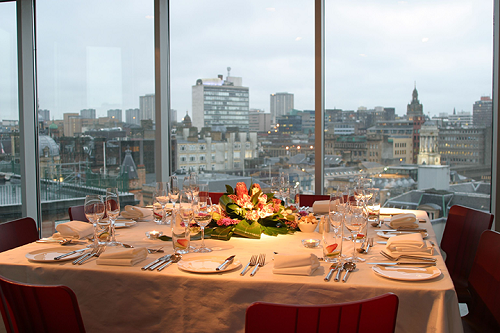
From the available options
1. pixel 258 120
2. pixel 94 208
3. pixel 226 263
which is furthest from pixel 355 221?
pixel 258 120

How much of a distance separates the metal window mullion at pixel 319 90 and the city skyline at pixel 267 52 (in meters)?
0.08

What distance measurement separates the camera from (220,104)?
4.57m

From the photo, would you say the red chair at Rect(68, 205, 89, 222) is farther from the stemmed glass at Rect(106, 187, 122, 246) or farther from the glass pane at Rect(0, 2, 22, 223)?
the glass pane at Rect(0, 2, 22, 223)

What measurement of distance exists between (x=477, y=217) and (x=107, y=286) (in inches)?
90.8

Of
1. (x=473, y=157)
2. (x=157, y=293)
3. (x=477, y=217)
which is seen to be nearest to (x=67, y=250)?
(x=157, y=293)

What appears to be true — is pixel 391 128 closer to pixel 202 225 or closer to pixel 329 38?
pixel 329 38

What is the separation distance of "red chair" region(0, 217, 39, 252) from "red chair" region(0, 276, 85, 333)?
1.17 metres

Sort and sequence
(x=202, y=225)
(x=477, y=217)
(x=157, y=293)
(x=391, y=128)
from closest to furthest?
(x=157, y=293)
(x=202, y=225)
(x=477, y=217)
(x=391, y=128)

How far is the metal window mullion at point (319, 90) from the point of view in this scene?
158 inches

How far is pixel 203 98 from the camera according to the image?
461 cm

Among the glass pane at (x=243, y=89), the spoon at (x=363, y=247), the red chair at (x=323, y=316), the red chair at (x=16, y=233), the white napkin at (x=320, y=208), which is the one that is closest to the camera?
the red chair at (x=323, y=316)

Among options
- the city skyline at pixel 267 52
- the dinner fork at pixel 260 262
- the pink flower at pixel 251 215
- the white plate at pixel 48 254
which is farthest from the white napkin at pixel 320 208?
the white plate at pixel 48 254

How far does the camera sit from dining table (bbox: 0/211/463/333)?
152 centimetres

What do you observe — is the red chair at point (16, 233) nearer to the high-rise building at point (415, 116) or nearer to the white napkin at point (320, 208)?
the white napkin at point (320, 208)
